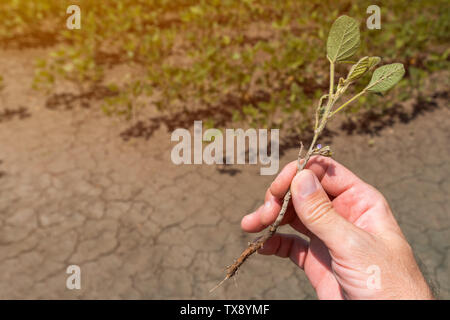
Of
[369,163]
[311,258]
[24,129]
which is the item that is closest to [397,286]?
[311,258]

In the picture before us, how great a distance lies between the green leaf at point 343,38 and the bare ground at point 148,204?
1919mm

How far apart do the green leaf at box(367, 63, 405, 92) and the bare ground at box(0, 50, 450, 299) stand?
185 centimetres

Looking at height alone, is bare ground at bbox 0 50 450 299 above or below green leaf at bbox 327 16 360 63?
below

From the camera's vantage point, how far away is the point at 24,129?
3830 millimetres

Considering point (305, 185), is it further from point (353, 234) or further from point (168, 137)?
point (168, 137)

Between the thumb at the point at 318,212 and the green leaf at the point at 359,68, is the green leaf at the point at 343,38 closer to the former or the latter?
the green leaf at the point at 359,68

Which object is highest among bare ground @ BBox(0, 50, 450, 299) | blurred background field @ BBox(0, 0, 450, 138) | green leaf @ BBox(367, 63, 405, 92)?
blurred background field @ BBox(0, 0, 450, 138)

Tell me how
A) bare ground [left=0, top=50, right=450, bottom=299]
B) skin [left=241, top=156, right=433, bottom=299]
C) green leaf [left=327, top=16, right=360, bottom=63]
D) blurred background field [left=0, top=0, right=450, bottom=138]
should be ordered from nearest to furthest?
green leaf [left=327, top=16, right=360, bottom=63]
skin [left=241, top=156, right=433, bottom=299]
bare ground [left=0, top=50, right=450, bottom=299]
blurred background field [left=0, top=0, right=450, bottom=138]

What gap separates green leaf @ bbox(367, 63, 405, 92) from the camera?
1.23m

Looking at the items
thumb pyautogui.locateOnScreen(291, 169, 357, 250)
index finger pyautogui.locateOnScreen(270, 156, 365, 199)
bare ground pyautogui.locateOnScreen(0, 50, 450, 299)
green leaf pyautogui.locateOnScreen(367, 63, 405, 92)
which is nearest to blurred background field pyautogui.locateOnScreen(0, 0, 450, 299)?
bare ground pyautogui.locateOnScreen(0, 50, 450, 299)

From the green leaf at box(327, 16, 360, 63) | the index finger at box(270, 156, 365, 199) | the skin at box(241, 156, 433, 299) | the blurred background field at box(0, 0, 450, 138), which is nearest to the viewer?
the green leaf at box(327, 16, 360, 63)

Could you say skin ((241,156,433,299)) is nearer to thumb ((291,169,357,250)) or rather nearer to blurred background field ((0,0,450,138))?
thumb ((291,169,357,250))

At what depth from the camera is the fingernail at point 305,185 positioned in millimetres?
1422

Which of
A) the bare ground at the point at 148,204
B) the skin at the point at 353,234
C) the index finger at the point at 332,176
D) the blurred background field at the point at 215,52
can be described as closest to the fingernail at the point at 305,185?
the skin at the point at 353,234
